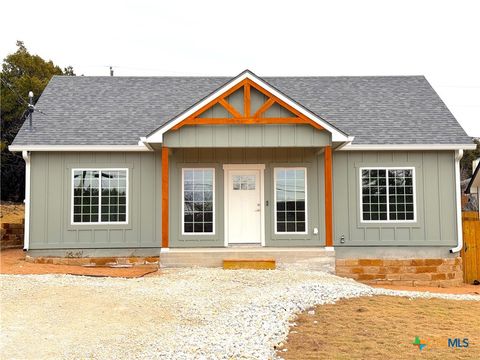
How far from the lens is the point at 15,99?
2553 centimetres

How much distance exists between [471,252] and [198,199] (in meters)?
7.41

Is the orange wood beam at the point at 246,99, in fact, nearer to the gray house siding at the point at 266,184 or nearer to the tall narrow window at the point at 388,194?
the gray house siding at the point at 266,184

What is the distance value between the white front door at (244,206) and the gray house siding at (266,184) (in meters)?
0.19

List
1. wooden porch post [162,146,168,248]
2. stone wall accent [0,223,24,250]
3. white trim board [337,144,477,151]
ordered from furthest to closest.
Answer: stone wall accent [0,223,24,250], white trim board [337,144,477,151], wooden porch post [162,146,168,248]

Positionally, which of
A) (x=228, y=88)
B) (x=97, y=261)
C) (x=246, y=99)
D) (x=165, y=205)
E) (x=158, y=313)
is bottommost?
(x=158, y=313)

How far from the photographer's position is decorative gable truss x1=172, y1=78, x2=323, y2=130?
1091 cm

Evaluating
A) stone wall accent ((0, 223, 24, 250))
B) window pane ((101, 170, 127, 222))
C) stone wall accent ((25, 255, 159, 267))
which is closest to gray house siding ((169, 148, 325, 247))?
stone wall accent ((25, 255, 159, 267))

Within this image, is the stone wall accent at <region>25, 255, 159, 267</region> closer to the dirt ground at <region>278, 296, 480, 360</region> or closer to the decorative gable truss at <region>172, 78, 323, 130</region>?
the decorative gable truss at <region>172, 78, 323, 130</region>

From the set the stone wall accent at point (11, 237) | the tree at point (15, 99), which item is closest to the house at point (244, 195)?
the stone wall accent at point (11, 237)

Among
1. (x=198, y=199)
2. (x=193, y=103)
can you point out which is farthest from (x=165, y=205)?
(x=193, y=103)

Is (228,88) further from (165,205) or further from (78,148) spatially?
(78,148)

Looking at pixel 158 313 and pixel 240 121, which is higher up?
pixel 240 121

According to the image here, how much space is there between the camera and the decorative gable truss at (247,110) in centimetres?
1091

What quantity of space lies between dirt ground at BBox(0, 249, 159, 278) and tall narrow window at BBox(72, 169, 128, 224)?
1266 mm
